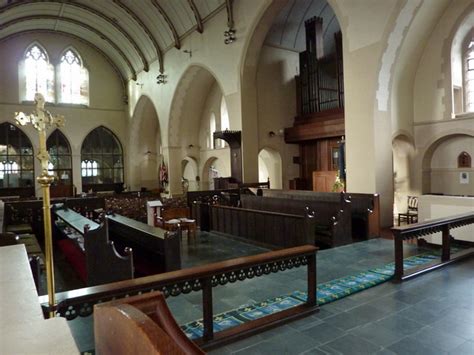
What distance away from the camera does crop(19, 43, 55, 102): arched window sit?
16.7 m

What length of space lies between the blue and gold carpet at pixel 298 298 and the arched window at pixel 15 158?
16.8 m

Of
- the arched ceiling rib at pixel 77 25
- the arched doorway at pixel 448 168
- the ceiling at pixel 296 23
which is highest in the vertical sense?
the arched ceiling rib at pixel 77 25

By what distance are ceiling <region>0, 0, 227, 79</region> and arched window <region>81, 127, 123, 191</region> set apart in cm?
384

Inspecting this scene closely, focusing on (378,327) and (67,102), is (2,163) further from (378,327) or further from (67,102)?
(378,327)

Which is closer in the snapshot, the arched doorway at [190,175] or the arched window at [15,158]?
the arched window at [15,158]

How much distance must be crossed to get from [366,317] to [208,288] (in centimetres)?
137

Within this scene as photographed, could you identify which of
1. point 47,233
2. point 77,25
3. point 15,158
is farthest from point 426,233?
point 15,158

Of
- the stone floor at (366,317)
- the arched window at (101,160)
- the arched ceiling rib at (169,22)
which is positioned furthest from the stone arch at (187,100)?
the stone floor at (366,317)

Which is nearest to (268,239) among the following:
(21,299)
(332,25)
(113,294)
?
(113,294)

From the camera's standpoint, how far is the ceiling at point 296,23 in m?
11.0

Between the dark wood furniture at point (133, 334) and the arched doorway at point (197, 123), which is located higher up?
the arched doorway at point (197, 123)

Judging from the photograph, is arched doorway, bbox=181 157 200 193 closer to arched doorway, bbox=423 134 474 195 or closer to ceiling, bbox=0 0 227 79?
ceiling, bbox=0 0 227 79

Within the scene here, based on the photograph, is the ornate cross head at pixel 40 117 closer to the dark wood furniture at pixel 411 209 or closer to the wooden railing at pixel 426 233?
the wooden railing at pixel 426 233

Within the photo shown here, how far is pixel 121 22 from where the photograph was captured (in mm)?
14820
